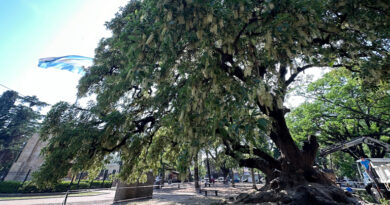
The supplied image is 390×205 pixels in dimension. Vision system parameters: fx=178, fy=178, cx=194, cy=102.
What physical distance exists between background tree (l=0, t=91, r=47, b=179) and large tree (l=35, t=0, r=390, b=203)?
2954cm

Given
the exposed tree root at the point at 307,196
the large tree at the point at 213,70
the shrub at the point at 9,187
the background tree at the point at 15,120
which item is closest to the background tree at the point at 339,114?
the large tree at the point at 213,70

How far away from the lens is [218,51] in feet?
15.5

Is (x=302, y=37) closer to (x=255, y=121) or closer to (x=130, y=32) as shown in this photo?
(x=255, y=121)

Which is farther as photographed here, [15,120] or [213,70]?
[15,120]

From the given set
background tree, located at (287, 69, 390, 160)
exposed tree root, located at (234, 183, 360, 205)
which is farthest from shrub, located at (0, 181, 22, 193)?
background tree, located at (287, 69, 390, 160)

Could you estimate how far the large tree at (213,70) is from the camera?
3.49 m

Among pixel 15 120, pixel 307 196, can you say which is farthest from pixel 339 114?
pixel 15 120

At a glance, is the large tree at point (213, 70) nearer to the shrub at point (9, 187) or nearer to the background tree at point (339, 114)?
the background tree at point (339, 114)

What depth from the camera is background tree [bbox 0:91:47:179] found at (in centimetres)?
2810

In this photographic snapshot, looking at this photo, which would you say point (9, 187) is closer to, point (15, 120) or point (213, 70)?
point (15, 120)

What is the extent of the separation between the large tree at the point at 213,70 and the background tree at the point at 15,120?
96.9ft

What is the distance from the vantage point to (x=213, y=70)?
3.94m

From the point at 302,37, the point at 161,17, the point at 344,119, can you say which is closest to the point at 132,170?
the point at 161,17

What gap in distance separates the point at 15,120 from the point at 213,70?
38723 mm
